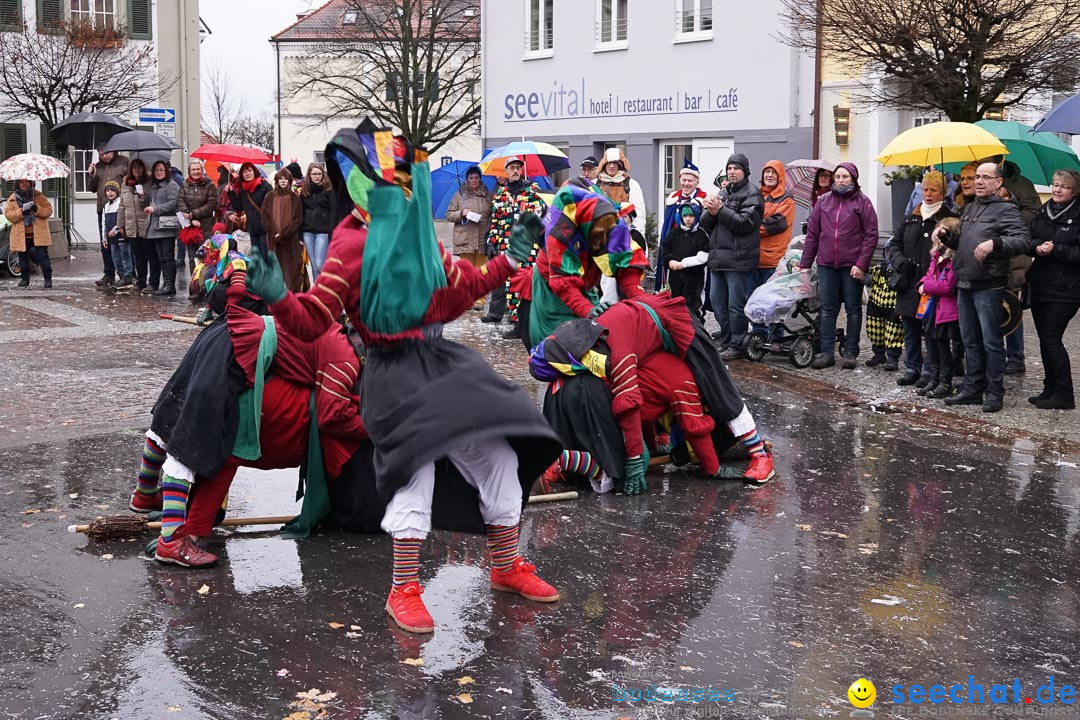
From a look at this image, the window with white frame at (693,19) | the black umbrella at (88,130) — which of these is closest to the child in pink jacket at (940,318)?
the window with white frame at (693,19)

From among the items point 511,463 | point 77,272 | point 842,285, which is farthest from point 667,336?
point 77,272

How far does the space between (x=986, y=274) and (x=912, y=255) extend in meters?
1.07

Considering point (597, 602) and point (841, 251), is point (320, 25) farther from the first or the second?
point (597, 602)

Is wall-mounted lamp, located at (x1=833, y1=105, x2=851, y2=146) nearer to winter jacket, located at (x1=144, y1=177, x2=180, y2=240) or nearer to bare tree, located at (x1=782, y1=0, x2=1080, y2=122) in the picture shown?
bare tree, located at (x1=782, y1=0, x2=1080, y2=122)

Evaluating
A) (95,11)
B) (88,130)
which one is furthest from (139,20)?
(88,130)

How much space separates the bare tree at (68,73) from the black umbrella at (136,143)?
35.9 feet

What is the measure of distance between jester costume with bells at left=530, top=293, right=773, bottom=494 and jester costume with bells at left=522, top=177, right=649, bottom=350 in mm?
144

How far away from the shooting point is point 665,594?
18.9ft

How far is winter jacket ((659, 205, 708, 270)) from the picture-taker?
41.5 ft

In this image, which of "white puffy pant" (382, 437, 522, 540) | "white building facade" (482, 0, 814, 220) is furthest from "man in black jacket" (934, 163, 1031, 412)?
"white building facade" (482, 0, 814, 220)

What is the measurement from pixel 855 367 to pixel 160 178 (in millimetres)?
10321

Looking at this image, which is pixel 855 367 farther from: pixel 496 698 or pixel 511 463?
pixel 496 698

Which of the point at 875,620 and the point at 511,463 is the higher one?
the point at 511,463

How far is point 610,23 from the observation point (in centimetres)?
2617
